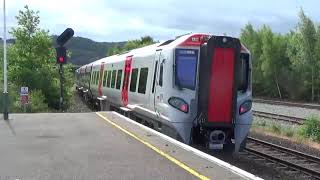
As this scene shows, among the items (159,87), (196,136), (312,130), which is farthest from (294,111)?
(196,136)

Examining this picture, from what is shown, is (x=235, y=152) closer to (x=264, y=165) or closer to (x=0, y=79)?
(x=264, y=165)

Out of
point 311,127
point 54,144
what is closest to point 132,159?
point 54,144

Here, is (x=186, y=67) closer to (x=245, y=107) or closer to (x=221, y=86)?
(x=221, y=86)

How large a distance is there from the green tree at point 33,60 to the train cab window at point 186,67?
20.5m

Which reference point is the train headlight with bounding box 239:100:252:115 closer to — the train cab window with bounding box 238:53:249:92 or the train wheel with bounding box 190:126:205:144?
the train cab window with bounding box 238:53:249:92

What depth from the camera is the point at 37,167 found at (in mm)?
10031

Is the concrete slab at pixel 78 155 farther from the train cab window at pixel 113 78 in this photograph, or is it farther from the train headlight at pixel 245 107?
the train cab window at pixel 113 78

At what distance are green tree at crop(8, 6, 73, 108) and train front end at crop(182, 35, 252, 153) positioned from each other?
2087 cm

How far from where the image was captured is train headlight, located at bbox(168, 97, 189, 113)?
1473cm

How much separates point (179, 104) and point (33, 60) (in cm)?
2229

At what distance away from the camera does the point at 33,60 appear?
35.5m

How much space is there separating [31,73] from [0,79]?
107 inches

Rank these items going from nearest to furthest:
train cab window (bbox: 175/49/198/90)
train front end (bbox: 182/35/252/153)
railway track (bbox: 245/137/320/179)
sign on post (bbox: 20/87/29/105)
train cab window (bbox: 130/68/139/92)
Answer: railway track (bbox: 245/137/320/179), train front end (bbox: 182/35/252/153), train cab window (bbox: 175/49/198/90), train cab window (bbox: 130/68/139/92), sign on post (bbox: 20/87/29/105)

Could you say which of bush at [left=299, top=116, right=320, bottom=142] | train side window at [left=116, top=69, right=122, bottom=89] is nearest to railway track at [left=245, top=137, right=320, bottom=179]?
bush at [left=299, top=116, right=320, bottom=142]
